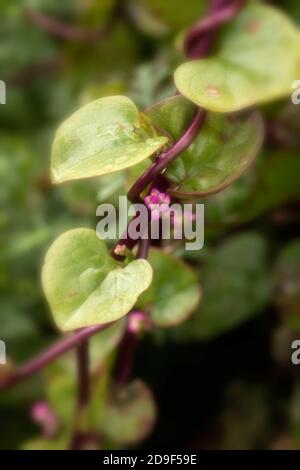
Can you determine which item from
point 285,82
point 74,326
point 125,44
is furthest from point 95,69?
point 74,326

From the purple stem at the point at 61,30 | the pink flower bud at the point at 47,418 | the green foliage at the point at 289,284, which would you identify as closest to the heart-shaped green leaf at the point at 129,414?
the pink flower bud at the point at 47,418

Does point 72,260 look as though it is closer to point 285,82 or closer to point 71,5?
point 285,82

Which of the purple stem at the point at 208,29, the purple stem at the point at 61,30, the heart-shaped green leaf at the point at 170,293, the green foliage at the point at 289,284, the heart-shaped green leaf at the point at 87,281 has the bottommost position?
the heart-shaped green leaf at the point at 87,281

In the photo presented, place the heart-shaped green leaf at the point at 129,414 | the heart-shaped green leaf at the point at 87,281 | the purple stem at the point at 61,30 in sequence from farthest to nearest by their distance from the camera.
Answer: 1. the purple stem at the point at 61,30
2. the heart-shaped green leaf at the point at 129,414
3. the heart-shaped green leaf at the point at 87,281

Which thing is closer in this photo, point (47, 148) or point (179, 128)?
point (179, 128)

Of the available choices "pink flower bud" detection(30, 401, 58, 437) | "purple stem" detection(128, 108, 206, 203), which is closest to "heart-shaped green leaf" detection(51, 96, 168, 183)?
"purple stem" detection(128, 108, 206, 203)

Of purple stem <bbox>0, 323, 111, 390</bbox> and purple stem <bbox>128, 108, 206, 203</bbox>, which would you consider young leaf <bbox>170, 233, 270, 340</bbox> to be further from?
purple stem <bbox>128, 108, 206, 203</bbox>

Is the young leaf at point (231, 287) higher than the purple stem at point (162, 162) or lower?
higher

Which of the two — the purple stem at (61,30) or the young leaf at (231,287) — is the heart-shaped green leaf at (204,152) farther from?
the purple stem at (61,30)
